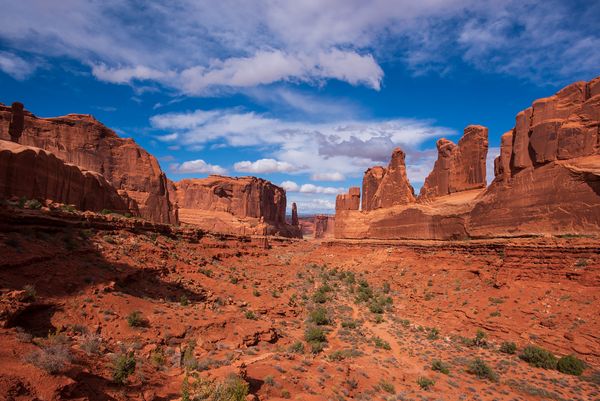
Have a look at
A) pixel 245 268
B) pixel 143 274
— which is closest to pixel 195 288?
pixel 143 274

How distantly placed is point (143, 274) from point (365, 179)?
36100 millimetres

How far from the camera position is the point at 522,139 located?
73.7ft

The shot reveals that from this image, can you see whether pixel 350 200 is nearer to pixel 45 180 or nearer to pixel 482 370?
pixel 45 180

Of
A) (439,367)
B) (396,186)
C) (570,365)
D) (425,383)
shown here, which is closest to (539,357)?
(570,365)

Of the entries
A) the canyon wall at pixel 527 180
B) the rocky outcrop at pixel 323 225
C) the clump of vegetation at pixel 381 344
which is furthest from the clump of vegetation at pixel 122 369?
the rocky outcrop at pixel 323 225

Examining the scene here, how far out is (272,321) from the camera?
17844 mm

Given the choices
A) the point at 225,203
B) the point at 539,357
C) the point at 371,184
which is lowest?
the point at 539,357

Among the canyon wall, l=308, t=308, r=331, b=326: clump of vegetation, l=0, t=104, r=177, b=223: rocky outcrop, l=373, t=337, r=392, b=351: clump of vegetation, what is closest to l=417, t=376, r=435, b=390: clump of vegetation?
l=373, t=337, r=392, b=351: clump of vegetation

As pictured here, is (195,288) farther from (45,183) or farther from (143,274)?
(45,183)

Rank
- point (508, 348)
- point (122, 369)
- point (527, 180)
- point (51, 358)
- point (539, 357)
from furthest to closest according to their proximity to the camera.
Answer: point (527, 180) < point (508, 348) < point (539, 357) < point (122, 369) < point (51, 358)

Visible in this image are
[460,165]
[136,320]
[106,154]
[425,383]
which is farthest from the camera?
[106,154]

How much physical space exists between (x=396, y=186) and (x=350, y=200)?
36.3 ft

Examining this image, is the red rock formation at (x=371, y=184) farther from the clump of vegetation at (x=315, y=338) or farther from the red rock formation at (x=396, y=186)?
the clump of vegetation at (x=315, y=338)

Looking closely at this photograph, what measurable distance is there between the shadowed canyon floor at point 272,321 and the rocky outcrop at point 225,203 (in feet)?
155
